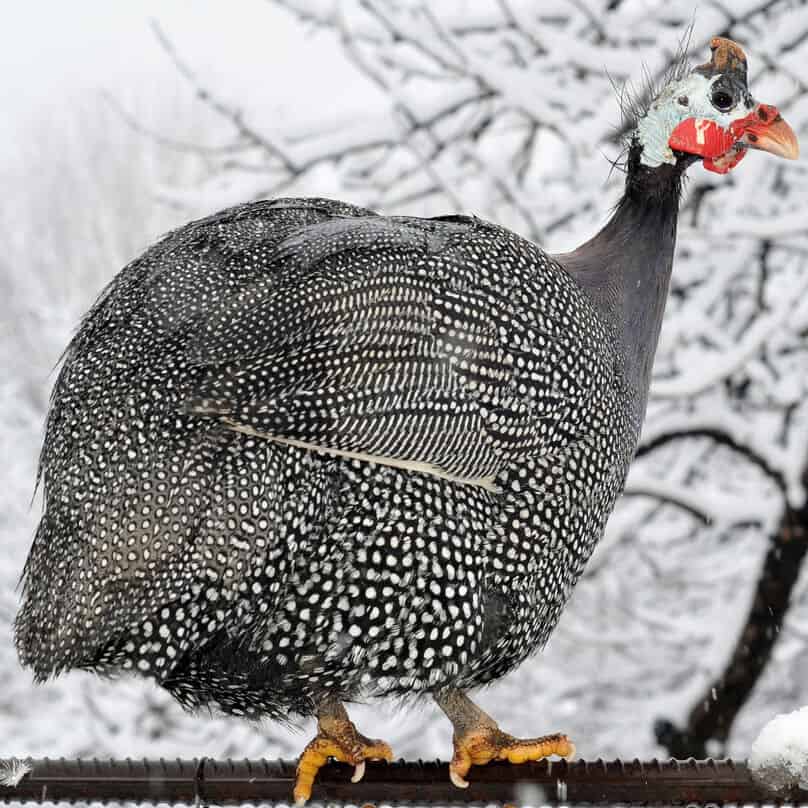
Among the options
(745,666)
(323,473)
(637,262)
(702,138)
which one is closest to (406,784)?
(323,473)

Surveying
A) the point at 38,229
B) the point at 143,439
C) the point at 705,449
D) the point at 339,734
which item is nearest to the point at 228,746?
the point at 705,449

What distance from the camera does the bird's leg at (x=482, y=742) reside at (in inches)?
78.1

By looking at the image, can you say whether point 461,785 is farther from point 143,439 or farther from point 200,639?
point 143,439

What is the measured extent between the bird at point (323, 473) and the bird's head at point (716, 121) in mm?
491

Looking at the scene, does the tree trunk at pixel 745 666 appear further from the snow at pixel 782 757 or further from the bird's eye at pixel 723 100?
the snow at pixel 782 757

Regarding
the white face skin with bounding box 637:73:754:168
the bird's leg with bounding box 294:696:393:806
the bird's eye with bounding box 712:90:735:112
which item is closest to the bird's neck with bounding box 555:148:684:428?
the white face skin with bounding box 637:73:754:168

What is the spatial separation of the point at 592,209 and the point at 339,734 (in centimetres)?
279

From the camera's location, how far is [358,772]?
6.26 ft

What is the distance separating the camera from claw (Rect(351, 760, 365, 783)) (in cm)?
187

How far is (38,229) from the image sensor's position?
35.6ft

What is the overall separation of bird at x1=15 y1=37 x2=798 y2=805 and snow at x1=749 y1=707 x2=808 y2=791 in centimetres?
44

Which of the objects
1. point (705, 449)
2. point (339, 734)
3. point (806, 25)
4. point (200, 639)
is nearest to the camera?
point (200, 639)

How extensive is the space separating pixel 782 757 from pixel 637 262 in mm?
1102

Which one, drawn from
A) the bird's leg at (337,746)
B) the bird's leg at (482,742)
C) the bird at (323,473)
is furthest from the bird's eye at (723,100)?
the bird's leg at (337,746)
